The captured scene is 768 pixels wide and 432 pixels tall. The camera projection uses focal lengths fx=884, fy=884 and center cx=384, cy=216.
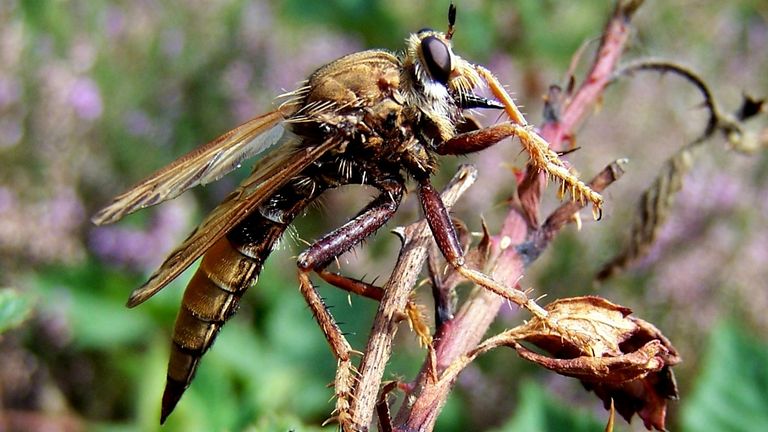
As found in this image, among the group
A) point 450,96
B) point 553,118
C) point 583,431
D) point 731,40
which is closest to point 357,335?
point 583,431

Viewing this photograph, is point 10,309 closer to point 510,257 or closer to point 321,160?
point 321,160

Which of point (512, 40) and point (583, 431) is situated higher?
point (512, 40)

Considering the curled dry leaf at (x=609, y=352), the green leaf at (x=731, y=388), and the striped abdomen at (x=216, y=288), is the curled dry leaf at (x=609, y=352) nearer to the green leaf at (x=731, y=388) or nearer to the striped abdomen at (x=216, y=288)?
the striped abdomen at (x=216, y=288)

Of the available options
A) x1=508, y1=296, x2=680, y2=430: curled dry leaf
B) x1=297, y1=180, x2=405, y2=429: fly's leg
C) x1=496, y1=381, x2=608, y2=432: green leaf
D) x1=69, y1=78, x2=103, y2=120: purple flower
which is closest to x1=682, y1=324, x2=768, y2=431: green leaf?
x1=496, y1=381, x2=608, y2=432: green leaf

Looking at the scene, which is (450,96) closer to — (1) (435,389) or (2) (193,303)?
(2) (193,303)

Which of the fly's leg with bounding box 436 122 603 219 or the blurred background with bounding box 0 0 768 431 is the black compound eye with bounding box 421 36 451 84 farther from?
the blurred background with bounding box 0 0 768 431

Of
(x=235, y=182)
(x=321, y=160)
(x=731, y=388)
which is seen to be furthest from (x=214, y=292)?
(x=235, y=182)
